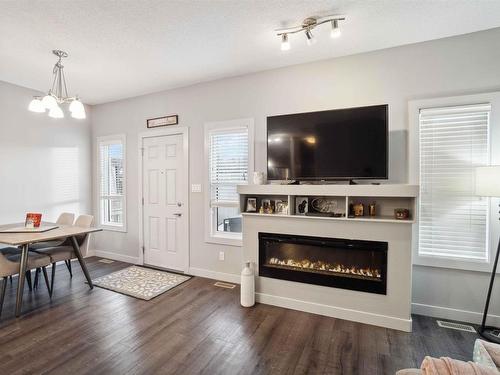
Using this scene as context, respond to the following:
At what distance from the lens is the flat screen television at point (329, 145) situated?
8.39ft

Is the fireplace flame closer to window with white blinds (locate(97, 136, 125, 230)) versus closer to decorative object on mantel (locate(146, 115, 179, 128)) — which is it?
decorative object on mantel (locate(146, 115, 179, 128))

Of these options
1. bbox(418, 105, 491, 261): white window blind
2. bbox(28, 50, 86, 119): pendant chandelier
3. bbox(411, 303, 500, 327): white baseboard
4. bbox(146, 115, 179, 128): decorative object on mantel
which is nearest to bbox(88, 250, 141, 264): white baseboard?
bbox(146, 115, 179, 128): decorative object on mantel

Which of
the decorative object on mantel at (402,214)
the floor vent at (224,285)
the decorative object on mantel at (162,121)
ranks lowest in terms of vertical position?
the floor vent at (224,285)

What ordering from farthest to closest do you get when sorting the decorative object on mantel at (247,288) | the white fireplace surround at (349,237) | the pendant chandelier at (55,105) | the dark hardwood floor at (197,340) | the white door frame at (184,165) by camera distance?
1. the white door frame at (184,165)
2. the decorative object on mantel at (247,288)
3. the pendant chandelier at (55,105)
4. the white fireplace surround at (349,237)
5. the dark hardwood floor at (197,340)

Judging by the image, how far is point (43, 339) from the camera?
2.26 metres

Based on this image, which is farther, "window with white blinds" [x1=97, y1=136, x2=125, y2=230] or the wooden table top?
"window with white blinds" [x1=97, y1=136, x2=125, y2=230]

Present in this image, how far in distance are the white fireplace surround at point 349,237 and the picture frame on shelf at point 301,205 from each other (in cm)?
14

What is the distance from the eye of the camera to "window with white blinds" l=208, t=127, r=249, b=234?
11.4 ft

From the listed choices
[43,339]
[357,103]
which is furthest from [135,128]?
[357,103]

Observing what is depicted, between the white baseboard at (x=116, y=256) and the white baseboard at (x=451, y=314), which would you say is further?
the white baseboard at (x=116, y=256)

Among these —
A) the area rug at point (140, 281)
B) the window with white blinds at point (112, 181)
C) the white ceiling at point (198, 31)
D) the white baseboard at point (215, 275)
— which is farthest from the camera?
the window with white blinds at point (112, 181)

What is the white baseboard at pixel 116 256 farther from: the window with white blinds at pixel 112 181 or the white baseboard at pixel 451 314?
the white baseboard at pixel 451 314

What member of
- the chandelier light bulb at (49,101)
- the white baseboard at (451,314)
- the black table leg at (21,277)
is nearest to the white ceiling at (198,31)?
the chandelier light bulb at (49,101)

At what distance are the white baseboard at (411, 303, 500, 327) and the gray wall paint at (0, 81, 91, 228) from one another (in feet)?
17.5
